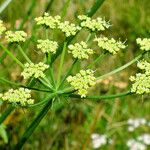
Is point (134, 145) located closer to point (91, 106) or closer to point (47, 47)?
point (91, 106)

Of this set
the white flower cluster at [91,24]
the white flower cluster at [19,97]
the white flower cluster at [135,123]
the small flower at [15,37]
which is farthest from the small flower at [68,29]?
the white flower cluster at [135,123]

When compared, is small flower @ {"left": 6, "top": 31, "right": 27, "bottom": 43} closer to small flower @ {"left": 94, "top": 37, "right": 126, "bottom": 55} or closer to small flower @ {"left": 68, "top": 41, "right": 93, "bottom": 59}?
small flower @ {"left": 68, "top": 41, "right": 93, "bottom": 59}

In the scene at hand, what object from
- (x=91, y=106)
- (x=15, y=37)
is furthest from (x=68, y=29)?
(x=91, y=106)

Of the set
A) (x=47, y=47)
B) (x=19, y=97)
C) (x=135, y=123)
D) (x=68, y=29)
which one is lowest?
(x=19, y=97)

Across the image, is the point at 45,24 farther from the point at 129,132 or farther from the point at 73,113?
the point at 129,132

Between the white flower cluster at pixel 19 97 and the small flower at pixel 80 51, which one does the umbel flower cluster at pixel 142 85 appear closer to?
the small flower at pixel 80 51
